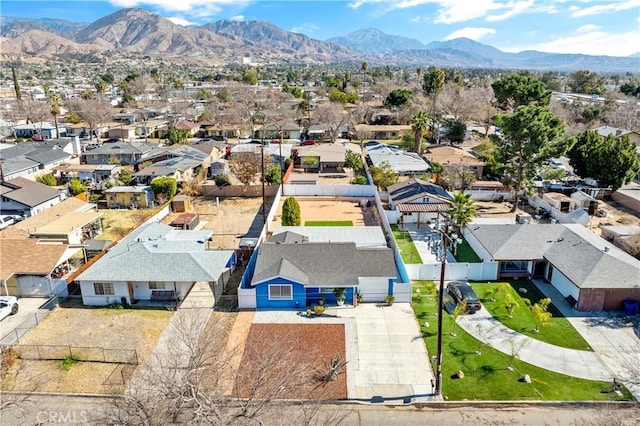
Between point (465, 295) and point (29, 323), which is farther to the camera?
point (465, 295)

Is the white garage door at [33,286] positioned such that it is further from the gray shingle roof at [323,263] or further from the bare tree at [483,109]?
the bare tree at [483,109]

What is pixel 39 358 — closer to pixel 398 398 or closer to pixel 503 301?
pixel 398 398

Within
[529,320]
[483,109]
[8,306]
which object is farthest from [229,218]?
[483,109]

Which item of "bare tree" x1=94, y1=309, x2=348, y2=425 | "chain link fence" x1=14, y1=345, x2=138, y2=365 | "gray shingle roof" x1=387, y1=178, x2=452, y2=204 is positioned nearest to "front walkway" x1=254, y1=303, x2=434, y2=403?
"bare tree" x1=94, y1=309, x2=348, y2=425

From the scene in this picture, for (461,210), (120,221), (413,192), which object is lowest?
(120,221)

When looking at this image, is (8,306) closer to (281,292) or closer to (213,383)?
(213,383)

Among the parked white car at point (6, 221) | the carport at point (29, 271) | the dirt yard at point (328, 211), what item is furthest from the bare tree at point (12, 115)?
the carport at point (29, 271)
